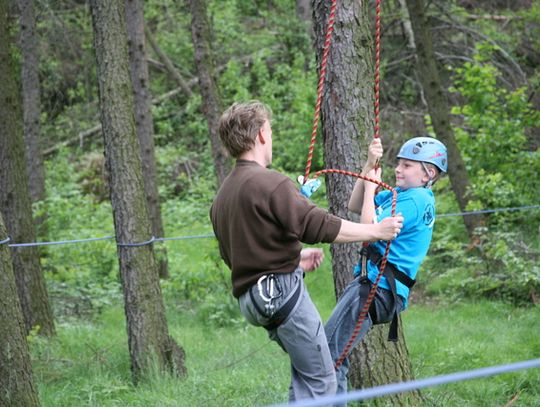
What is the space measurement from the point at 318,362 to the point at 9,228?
17.6 ft

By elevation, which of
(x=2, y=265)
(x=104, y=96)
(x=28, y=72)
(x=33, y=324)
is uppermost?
(x=28, y=72)

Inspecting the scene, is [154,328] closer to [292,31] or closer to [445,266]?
[445,266]

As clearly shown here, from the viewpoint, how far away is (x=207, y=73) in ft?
31.5

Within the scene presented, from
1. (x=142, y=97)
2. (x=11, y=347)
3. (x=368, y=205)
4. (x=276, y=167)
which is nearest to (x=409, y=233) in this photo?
(x=368, y=205)

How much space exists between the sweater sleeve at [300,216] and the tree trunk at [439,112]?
23.8 feet

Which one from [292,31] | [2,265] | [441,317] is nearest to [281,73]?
[292,31]

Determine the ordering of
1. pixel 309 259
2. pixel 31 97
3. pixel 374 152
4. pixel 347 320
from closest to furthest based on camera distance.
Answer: pixel 309 259, pixel 374 152, pixel 347 320, pixel 31 97

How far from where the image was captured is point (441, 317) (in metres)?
8.93

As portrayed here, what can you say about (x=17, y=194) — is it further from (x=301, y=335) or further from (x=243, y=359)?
(x=301, y=335)

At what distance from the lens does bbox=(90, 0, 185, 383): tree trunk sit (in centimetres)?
648

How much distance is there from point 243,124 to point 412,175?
3.77 feet

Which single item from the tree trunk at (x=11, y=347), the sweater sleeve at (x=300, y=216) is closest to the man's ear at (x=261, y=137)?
the sweater sleeve at (x=300, y=216)

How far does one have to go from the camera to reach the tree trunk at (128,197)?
648 cm

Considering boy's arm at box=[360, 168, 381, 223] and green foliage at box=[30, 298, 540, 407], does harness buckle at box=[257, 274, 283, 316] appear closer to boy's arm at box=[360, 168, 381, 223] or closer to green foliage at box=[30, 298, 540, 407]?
boy's arm at box=[360, 168, 381, 223]
